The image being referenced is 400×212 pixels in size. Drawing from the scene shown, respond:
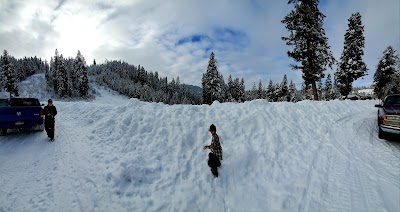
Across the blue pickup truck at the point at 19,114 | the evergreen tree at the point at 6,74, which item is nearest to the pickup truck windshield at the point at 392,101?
the blue pickup truck at the point at 19,114

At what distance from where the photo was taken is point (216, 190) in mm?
6996

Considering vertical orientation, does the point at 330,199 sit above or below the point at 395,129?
below

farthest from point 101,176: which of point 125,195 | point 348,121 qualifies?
point 348,121

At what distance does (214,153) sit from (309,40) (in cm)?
2005

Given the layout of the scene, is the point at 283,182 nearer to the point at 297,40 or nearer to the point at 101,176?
the point at 101,176

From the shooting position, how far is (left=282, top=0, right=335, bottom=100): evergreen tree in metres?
22.0

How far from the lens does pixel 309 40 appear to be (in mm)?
22547

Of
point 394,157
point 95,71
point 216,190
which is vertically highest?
point 95,71

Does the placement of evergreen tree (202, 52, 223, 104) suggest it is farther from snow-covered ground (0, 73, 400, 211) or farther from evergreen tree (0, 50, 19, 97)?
evergreen tree (0, 50, 19, 97)

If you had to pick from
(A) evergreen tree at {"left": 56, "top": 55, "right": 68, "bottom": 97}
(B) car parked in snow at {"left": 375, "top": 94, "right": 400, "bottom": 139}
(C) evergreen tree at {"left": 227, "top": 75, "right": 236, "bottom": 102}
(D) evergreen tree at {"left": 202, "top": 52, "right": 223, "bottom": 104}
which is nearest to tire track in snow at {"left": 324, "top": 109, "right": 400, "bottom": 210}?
(B) car parked in snow at {"left": 375, "top": 94, "right": 400, "bottom": 139}

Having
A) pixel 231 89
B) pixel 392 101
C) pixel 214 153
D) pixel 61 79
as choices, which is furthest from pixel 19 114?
pixel 61 79

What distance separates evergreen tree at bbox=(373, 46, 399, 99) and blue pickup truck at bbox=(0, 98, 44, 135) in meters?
46.7

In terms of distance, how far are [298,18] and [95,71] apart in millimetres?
165604

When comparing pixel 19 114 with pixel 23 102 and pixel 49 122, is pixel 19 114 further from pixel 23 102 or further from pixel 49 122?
pixel 49 122
